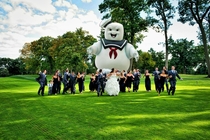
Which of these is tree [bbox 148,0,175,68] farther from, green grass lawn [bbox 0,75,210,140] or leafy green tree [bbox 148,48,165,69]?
leafy green tree [bbox 148,48,165,69]

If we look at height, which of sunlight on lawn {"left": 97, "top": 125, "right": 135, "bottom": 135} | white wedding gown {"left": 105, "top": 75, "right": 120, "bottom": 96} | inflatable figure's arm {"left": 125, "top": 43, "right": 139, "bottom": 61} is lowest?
sunlight on lawn {"left": 97, "top": 125, "right": 135, "bottom": 135}

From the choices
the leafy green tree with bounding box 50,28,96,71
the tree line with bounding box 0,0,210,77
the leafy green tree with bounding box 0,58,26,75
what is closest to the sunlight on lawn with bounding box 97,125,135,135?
the tree line with bounding box 0,0,210,77

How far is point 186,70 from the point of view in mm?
67062

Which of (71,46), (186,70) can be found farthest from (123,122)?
(186,70)

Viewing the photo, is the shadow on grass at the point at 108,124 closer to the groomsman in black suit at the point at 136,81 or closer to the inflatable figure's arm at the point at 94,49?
the inflatable figure's arm at the point at 94,49

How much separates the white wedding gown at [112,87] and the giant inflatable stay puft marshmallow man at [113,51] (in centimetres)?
181

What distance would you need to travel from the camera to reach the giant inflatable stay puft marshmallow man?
1441 cm

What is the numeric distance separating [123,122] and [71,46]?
128 ft

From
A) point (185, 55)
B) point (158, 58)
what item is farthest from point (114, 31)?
point (158, 58)

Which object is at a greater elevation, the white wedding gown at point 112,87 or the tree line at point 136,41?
the tree line at point 136,41

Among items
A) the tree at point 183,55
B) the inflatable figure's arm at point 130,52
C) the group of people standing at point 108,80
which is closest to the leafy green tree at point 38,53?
the tree at point 183,55

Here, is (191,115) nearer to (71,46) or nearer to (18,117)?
(18,117)

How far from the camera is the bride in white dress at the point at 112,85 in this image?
12648 mm

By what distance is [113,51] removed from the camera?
14359 millimetres
